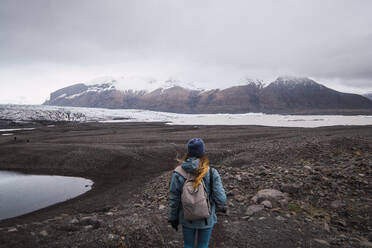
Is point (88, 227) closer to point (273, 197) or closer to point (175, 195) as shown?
point (175, 195)

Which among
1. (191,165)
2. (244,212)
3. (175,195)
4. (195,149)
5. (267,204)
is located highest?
(195,149)

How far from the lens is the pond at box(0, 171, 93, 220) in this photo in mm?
11586

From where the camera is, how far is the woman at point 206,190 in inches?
143

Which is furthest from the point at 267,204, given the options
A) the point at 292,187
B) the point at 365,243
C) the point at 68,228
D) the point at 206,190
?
the point at 68,228

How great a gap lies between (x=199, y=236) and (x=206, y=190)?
0.78 m

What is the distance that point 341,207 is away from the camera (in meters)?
7.09

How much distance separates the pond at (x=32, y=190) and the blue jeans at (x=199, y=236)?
10.7 m

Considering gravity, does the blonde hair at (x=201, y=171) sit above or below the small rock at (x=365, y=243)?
above

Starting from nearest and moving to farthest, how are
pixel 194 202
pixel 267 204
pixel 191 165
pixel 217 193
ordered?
pixel 194 202 → pixel 191 165 → pixel 217 193 → pixel 267 204

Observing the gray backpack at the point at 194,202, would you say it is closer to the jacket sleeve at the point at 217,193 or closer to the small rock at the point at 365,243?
the jacket sleeve at the point at 217,193

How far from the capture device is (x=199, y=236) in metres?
3.72

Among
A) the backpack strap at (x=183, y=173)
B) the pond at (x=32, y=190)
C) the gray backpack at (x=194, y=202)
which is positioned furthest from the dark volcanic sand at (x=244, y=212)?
the backpack strap at (x=183, y=173)

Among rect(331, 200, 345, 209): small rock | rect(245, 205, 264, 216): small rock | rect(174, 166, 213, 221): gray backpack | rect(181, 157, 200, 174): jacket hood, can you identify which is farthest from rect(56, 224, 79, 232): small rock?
rect(331, 200, 345, 209): small rock

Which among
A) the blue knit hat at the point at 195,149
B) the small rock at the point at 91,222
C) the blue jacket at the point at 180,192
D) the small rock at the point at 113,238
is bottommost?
the small rock at the point at 91,222
